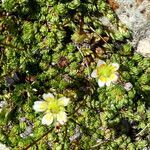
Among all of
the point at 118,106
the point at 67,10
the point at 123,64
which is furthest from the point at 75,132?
the point at 67,10

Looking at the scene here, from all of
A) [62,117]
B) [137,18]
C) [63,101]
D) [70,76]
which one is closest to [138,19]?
[137,18]

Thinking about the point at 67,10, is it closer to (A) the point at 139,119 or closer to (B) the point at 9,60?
(B) the point at 9,60

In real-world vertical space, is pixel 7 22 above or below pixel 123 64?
above

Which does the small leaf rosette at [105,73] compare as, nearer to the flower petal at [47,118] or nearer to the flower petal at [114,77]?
the flower petal at [114,77]

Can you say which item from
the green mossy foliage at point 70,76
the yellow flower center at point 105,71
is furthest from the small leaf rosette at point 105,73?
the green mossy foliage at point 70,76

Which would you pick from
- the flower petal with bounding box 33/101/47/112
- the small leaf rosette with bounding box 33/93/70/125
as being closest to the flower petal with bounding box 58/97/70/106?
the small leaf rosette with bounding box 33/93/70/125

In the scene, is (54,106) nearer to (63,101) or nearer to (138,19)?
(63,101)

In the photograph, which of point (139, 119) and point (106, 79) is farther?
point (139, 119)
